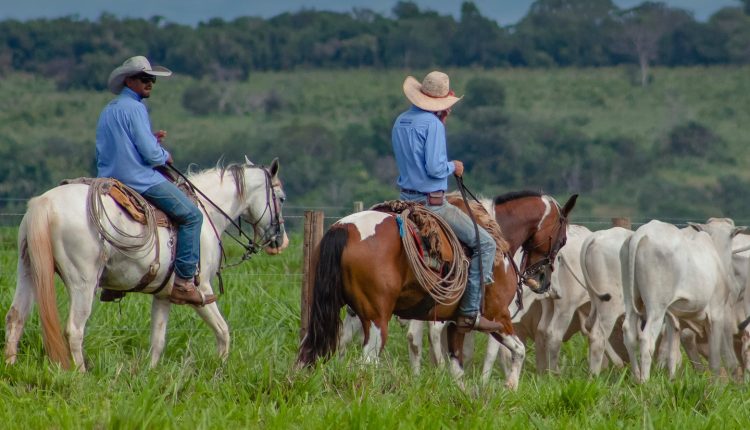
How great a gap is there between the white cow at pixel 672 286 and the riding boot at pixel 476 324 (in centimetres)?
154

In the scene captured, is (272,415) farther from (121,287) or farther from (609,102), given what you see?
(609,102)

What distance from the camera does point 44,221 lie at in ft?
29.3

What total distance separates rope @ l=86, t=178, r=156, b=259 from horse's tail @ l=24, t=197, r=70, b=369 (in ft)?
1.05

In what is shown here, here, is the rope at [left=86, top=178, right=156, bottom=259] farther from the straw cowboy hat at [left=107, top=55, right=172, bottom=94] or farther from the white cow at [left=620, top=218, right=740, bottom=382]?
the white cow at [left=620, top=218, right=740, bottom=382]

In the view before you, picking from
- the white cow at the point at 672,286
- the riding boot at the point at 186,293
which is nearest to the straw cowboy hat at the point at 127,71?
the riding boot at the point at 186,293

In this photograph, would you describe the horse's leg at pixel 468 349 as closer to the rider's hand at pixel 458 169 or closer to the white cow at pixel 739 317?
the white cow at pixel 739 317

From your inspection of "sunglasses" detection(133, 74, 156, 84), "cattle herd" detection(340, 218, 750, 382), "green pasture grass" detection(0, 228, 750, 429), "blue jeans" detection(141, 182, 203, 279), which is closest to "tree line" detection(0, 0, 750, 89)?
"cattle herd" detection(340, 218, 750, 382)

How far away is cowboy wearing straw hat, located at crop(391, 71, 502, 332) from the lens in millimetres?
9734

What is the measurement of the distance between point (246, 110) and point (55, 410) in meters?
81.3

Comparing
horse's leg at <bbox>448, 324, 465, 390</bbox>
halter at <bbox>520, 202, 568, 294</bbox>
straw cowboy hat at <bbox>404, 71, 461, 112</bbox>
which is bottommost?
horse's leg at <bbox>448, 324, 465, 390</bbox>

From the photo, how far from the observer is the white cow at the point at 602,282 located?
40.5 feet

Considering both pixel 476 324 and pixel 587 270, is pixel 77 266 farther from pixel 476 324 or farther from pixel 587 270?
pixel 587 270

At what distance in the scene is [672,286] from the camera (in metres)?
11.2

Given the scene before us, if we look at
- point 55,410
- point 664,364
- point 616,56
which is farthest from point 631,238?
point 616,56
